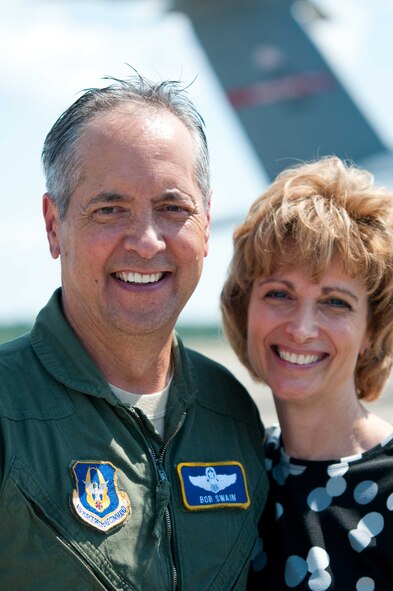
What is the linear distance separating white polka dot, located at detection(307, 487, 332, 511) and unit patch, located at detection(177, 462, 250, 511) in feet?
0.78

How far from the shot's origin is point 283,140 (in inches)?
528

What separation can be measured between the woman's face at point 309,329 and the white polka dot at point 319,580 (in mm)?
630

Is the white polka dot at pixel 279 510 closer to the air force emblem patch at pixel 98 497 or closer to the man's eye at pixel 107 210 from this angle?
the air force emblem patch at pixel 98 497

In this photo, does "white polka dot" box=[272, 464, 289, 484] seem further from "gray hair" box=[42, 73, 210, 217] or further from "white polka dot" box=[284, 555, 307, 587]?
"gray hair" box=[42, 73, 210, 217]

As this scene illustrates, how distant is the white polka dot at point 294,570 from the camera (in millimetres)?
2773

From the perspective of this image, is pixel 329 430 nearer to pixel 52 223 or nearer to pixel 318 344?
pixel 318 344

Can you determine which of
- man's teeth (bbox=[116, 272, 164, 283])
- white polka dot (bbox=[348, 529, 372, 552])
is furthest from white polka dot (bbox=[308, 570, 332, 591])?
man's teeth (bbox=[116, 272, 164, 283])

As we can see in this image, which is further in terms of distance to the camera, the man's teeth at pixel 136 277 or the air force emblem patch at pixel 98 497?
the man's teeth at pixel 136 277

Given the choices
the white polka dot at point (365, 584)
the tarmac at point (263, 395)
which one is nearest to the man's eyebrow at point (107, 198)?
the white polka dot at point (365, 584)

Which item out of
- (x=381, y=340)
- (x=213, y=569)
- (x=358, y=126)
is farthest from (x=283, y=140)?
(x=213, y=569)

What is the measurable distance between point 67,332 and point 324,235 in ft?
3.16

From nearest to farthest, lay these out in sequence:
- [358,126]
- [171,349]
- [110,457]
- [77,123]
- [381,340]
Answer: [110,457] → [77,123] → [171,349] → [381,340] → [358,126]

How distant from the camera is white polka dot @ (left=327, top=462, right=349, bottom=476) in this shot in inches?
116

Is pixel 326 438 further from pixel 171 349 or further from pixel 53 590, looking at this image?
pixel 53 590
